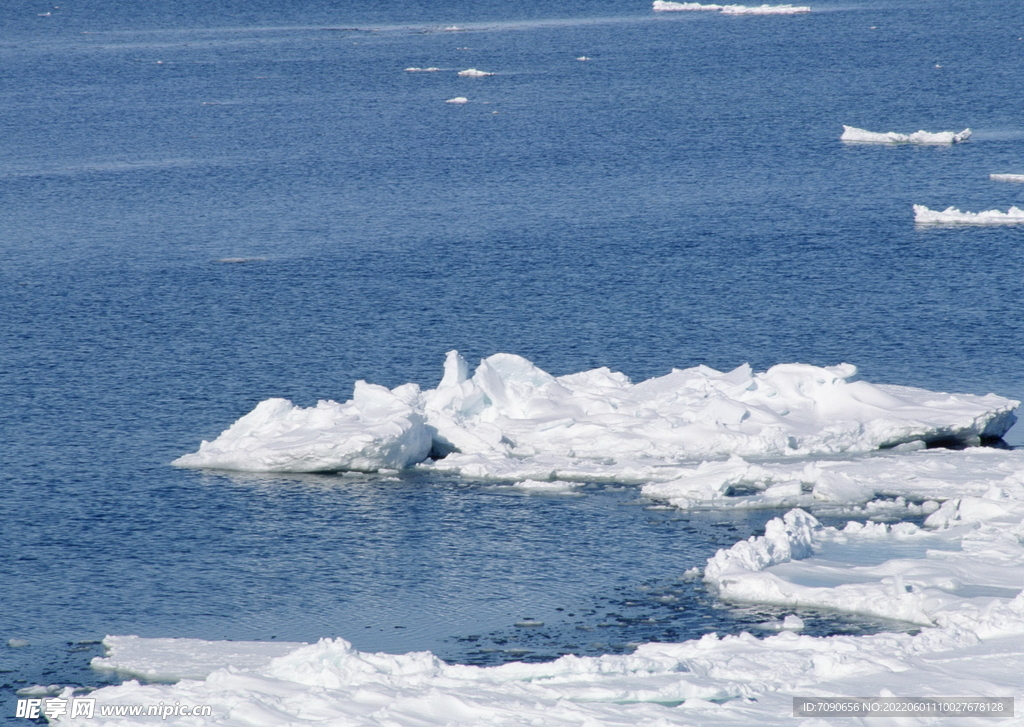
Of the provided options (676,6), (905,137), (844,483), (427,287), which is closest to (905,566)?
(844,483)

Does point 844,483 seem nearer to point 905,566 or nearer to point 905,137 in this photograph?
point 905,566

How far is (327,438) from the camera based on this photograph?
32.5 meters

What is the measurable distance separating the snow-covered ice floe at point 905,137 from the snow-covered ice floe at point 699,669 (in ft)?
158

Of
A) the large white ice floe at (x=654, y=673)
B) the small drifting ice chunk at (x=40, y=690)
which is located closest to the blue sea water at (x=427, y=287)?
the small drifting ice chunk at (x=40, y=690)

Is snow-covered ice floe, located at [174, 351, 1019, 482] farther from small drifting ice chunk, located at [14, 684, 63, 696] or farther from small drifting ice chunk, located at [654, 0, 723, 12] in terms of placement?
small drifting ice chunk, located at [654, 0, 723, 12]

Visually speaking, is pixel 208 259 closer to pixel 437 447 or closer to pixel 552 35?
pixel 437 447

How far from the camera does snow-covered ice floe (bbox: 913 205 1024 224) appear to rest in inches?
2144

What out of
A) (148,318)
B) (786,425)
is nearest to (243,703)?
(786,425)

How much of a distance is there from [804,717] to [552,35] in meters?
116

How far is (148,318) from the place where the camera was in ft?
153

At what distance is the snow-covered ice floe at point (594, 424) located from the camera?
32.4 metres

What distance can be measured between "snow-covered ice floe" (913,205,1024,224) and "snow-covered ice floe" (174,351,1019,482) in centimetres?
2263

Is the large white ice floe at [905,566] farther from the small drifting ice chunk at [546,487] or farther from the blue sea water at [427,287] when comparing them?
the small drifting ice chunk at [546,487]

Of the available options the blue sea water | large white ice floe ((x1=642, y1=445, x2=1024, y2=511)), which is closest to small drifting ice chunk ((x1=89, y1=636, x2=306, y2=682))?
the blue sea water
